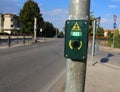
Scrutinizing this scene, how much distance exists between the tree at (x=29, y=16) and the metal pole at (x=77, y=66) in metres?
80.6

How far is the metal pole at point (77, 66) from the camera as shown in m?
3.07

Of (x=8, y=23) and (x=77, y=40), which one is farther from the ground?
(x=8, y=23)

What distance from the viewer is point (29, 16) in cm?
8581

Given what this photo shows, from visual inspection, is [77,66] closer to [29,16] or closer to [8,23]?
[29,16]

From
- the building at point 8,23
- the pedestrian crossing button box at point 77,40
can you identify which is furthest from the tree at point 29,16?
the pedestrian crossing button box at point 77,40

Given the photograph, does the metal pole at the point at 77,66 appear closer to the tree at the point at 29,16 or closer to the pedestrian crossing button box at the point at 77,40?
the pedestrian crossing button box at the point at 77,40

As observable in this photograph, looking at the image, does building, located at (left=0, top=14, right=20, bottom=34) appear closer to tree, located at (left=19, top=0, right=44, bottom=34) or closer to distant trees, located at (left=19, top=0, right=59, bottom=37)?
distant trees, located at (left=19, top=0, right=59, bottom=37)

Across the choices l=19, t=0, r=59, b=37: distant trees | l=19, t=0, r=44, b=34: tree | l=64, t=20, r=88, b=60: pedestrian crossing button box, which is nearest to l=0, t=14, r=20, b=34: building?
l=19, t=0, r=59, b=37: distant trees

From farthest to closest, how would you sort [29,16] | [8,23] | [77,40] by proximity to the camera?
[8,23] → [29,16] → [77,40]

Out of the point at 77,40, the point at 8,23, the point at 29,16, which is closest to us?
the point at 77,40

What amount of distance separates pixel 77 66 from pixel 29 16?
274 feet

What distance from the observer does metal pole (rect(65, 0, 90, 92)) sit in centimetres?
307

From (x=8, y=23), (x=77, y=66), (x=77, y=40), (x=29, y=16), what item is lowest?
(x=77, y=66)

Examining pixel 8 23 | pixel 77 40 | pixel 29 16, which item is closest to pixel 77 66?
pixel 77 40
